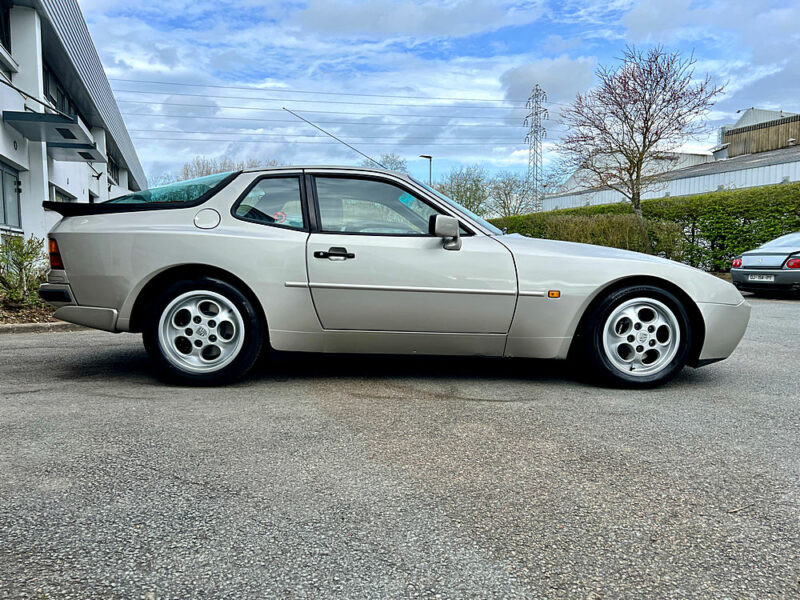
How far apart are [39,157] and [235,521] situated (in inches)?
634

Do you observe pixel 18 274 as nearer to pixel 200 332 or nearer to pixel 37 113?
pixel 200 332

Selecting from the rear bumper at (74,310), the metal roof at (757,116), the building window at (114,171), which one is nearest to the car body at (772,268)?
the rear bumper at (74,310)

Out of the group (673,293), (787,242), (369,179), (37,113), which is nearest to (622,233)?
(787,242)

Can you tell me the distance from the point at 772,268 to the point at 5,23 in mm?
16490

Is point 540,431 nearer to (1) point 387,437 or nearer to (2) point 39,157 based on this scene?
(1) point 387,437

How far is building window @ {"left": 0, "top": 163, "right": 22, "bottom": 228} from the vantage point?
13.7m

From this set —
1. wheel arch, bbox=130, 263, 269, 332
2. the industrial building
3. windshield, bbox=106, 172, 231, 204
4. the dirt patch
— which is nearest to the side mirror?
wheel arch, bbox=130, 263, 269, 332

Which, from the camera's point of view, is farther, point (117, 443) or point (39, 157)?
point (39, 157)

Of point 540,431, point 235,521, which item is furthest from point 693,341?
point 235,521

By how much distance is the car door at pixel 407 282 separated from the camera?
14.0ft

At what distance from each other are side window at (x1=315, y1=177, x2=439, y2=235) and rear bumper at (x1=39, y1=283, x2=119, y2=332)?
1556 mm

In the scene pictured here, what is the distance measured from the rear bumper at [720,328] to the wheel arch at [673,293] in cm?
3

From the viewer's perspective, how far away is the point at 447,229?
4164 mm

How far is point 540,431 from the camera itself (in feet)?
11.0
